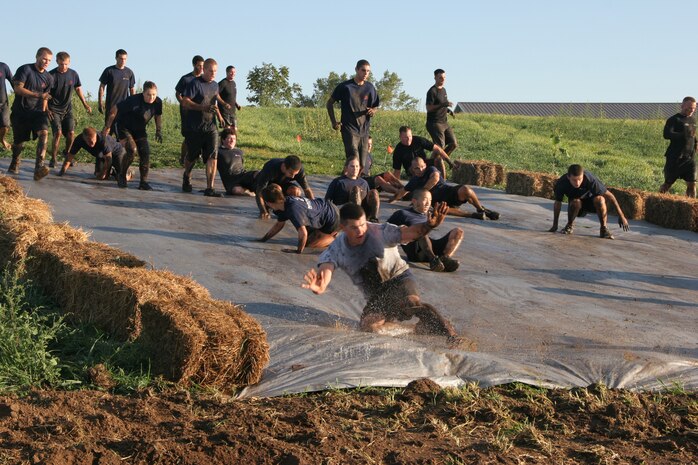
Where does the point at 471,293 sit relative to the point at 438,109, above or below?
below

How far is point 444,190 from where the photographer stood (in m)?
15.0

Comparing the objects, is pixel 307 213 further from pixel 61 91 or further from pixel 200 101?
pixel 61 91

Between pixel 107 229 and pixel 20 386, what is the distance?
6.06m

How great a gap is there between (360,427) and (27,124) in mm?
11370

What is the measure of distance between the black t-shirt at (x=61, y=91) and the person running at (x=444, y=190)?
612 cm

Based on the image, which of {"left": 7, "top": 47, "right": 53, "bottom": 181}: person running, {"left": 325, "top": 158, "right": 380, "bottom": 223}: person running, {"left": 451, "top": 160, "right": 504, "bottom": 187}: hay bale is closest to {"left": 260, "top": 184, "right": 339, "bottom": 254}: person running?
{"left": 325, "top": 158, "right": 380, "bottom": 223}: person running

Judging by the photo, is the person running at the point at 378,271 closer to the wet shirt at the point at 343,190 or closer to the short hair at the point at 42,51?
the wet shirt at the point at 343,190

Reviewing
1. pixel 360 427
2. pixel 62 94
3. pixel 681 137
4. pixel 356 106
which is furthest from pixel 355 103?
pixel 360 427

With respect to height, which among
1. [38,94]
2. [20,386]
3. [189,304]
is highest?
[38,94]

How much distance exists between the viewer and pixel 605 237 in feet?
48.0

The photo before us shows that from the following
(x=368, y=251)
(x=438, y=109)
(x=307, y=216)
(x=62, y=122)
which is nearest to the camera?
(x=368, y=251)

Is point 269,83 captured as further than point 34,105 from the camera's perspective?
Yes

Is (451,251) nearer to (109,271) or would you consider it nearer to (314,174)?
(109,271)

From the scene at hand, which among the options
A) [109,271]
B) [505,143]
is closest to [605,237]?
[109,271]
